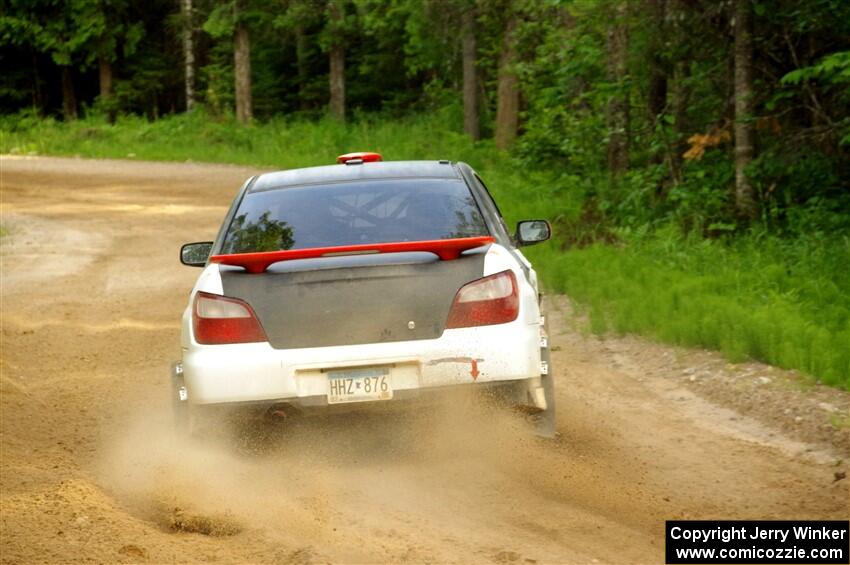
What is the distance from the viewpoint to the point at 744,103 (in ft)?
42.8

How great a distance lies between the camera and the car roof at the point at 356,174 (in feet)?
23.3

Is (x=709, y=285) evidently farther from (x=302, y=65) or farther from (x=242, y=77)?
(x=302, y=65)

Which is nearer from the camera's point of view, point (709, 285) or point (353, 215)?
point (353, 215)

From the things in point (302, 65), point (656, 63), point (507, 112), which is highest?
point (302, 65)

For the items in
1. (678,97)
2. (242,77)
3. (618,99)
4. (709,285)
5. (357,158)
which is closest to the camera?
(357,158)

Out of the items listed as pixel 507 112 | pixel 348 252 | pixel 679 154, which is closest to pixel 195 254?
pixel 348 252

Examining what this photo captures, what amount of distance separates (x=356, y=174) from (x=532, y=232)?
1118mm

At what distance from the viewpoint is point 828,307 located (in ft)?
32.0

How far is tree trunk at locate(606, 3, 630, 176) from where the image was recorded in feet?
50.2

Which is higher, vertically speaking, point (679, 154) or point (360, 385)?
point (679, 154)

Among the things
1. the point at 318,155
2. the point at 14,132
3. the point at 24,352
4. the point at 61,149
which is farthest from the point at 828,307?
the point at 14,132

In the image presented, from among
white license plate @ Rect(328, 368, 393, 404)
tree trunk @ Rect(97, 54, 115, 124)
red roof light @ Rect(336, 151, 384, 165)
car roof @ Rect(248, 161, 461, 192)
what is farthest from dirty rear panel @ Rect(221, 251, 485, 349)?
tree trunk @ Rect(97, 54, 115, 124)

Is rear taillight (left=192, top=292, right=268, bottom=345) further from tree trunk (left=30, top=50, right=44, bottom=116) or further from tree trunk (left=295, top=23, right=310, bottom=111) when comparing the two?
tree trunk (left=30, top=50, right=44, bottom=116)

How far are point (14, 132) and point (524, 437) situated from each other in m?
39.7
